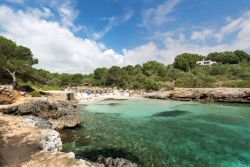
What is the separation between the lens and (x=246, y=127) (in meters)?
24.9

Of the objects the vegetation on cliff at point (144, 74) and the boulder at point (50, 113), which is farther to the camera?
the vegetation on cliff at point (144, 74)

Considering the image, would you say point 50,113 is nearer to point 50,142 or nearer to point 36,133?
point 36,133

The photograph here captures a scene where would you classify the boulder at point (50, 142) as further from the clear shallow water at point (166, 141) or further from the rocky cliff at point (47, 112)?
the rocky cliff at point (47, 112)

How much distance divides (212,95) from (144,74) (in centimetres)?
5268

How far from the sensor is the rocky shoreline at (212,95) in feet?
158

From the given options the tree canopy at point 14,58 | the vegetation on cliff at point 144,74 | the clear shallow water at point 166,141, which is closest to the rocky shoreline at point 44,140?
the clear shallow water at point 166,141

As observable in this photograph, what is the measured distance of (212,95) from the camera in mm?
51250

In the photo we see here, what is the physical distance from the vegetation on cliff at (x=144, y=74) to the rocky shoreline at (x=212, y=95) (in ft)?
32.9

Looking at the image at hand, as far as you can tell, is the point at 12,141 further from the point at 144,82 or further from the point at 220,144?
the point at 144,82

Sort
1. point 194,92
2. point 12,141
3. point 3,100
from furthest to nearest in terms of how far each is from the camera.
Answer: point 194,92
point 3,100
point 12,141

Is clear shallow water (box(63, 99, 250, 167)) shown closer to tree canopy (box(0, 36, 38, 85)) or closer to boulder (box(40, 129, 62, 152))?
boulder (box(40, 129, 62, 152))

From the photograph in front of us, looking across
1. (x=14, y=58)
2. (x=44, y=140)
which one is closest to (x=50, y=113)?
(x=44, y=140)

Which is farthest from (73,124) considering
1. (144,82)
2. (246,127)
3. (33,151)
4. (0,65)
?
(144,82)

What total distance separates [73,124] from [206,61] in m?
113
